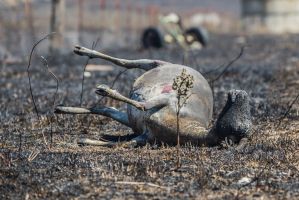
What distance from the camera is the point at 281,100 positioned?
34.0 ft

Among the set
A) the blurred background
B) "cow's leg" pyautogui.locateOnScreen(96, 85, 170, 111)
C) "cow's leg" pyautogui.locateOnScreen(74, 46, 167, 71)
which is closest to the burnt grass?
"cow's leg" pyautogui.locateOnScreen(96, 85, 170, 111)

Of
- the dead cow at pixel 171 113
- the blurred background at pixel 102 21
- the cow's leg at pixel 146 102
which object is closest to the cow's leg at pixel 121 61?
the dead cow at pixel 171 113

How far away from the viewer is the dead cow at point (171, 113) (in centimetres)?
669

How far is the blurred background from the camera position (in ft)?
81.0

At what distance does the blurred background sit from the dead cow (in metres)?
13.9

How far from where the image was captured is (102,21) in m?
33.9

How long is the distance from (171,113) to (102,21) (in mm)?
27262

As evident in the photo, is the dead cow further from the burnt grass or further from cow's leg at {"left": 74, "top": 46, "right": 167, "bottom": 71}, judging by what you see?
cow's leg at {"left": 74, "top": 46, "right": 167, "bottom": 71}

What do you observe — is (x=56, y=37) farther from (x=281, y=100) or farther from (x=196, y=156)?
(x=196, y=156)

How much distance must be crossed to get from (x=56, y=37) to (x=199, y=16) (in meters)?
28.4

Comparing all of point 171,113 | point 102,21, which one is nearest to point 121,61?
point 171,113

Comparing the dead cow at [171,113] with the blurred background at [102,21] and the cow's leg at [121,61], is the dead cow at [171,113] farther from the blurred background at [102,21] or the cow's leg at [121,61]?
the blurred background at [102,21]

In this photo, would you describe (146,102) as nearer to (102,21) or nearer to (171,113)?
(171,113)

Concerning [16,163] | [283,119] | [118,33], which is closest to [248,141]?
[283,119]
